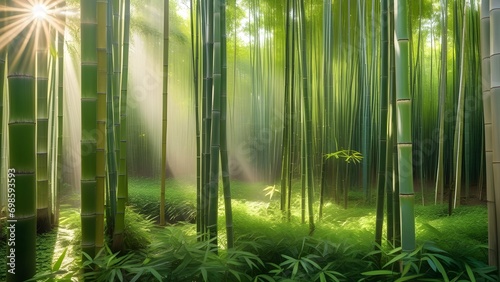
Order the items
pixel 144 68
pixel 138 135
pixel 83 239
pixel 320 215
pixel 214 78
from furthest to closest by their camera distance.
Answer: pixel 138 135
pixel 144 68
pixel 320 215
pixel 214 78
pixel 83 239

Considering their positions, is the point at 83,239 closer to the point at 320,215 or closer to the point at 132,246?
the point at 132,246

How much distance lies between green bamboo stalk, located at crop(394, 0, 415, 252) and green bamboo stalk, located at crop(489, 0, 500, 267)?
0.29 m

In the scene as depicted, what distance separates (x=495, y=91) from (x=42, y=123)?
2.25m

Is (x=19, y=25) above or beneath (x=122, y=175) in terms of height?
above

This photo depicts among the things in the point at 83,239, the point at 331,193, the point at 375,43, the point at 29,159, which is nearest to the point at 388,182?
the point at 83,239

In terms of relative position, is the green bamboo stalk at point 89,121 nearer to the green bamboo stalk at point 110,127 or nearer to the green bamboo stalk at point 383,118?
the green bamboo stalk at point 110,127

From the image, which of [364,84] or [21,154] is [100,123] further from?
[364,84]

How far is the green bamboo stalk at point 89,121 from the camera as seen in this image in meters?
1.23

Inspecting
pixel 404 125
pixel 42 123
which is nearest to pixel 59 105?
pixel 42 123

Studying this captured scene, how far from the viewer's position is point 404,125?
1.19m

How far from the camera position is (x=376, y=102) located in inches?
169

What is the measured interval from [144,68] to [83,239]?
571 cm

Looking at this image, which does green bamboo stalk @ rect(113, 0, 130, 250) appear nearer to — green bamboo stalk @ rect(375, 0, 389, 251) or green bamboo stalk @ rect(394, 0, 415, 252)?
green bamboo stalk @ rect(375, 0, 389, 251)

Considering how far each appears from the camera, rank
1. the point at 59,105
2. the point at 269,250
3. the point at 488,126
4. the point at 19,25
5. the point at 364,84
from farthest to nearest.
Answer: the point at 364,84
the point at 59,105
the point at 269,250
the point at 488,126
the point at 19,25
